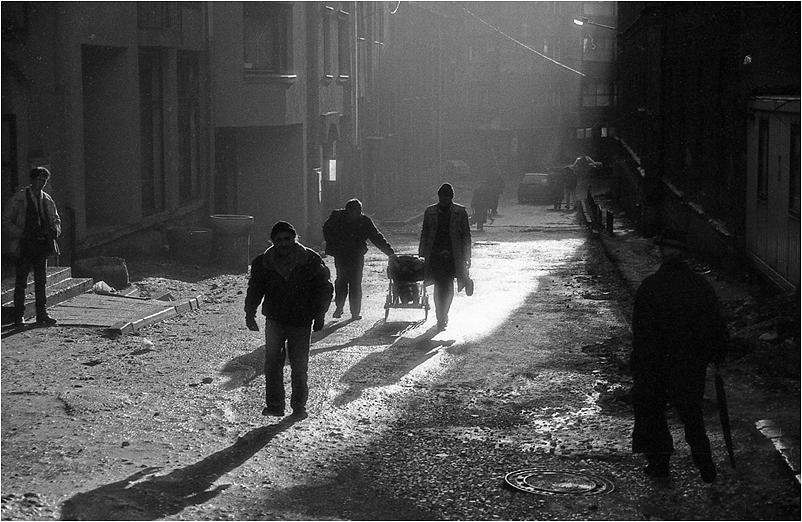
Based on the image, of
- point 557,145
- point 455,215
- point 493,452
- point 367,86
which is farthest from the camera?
point 557,145

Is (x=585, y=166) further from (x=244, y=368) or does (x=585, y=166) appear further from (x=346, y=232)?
(x=244, y=368)

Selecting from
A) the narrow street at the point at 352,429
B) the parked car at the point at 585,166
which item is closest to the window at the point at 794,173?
the narrow street at the point at 352,429

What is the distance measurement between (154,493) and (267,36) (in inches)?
869

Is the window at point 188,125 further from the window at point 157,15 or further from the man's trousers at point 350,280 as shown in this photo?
the man's trousers at point 350,280

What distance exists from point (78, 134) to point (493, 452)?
12.2m

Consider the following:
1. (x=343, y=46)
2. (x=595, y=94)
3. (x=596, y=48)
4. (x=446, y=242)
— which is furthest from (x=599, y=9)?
(x=446, y=242)

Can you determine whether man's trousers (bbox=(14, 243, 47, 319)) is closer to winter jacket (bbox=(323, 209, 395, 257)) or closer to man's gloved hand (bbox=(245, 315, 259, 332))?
winter jacket (bbox=(323, 209, 395, 257))

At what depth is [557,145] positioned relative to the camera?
3177 inches

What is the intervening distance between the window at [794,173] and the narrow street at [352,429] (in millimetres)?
2723

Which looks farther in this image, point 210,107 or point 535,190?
point 535,190

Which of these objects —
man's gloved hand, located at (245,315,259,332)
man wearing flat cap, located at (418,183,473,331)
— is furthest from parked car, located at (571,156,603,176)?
man's gloved hand, located at (245,315,259,332)

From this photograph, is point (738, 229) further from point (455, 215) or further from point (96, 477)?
point (96, 477)

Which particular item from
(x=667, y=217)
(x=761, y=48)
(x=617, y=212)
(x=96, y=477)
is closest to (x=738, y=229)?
(x=761, y=48)

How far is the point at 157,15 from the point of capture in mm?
23688
